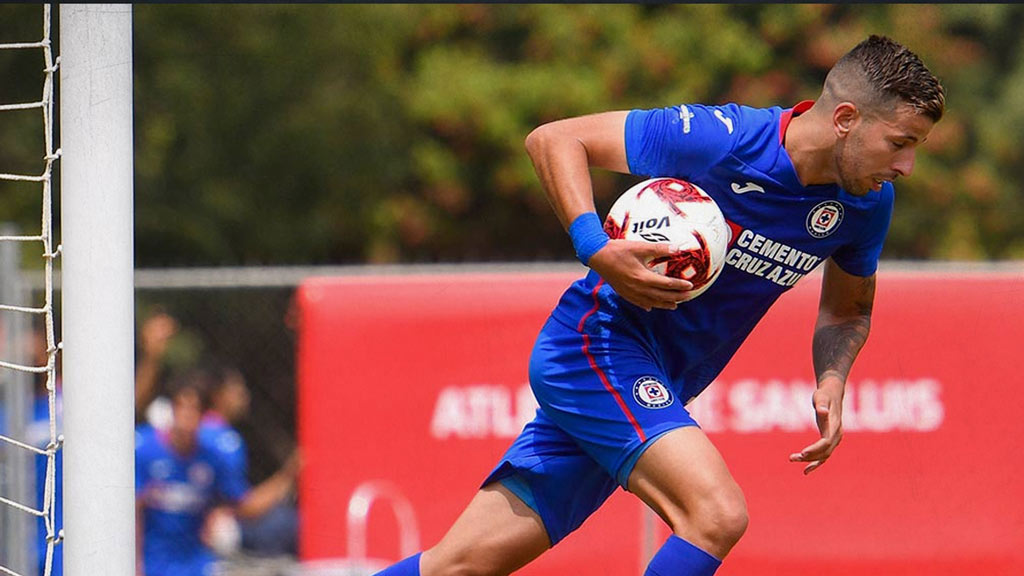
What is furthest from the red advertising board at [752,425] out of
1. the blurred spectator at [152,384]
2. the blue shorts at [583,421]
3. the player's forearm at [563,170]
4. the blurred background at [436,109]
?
the blurred background at [436,109]

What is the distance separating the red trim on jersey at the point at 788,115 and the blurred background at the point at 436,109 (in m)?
11.8

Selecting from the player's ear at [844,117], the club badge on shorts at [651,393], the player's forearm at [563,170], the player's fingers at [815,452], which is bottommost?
the player's fingers at [815,452]

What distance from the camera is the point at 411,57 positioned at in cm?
2248

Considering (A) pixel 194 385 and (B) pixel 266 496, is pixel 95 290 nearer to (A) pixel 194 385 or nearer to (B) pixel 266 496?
(A) pixel 194 385

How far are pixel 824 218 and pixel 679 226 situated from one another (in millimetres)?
571

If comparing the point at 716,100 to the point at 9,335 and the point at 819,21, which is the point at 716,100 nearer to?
the point at 819,21

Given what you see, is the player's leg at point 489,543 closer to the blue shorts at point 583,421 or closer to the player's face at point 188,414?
the blue shorts at point 583,421

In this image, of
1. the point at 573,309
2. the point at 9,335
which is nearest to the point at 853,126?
the point at 573,309

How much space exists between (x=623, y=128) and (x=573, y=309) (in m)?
0.62

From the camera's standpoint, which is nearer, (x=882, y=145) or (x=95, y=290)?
(x=95, y=290)

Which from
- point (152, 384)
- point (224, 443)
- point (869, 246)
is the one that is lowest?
point (224, 443)

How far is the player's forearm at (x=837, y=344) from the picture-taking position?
4.62 meters

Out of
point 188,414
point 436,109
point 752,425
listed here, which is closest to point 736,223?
point 752,425

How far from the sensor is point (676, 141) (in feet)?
13.6
